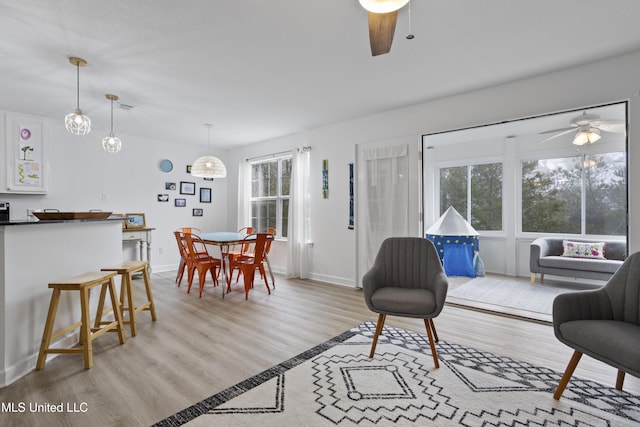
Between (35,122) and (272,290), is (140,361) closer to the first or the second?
(272,290)

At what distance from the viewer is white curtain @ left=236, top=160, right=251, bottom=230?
21.1 ft

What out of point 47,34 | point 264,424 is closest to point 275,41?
point 47,34

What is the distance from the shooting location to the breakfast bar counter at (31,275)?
6.93 ft

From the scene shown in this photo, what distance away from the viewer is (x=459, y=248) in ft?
18.1

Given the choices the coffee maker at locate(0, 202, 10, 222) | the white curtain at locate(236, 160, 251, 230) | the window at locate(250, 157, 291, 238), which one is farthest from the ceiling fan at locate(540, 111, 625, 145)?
the coffee maker at locate(0, 202, 10, 222)

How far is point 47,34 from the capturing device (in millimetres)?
2412

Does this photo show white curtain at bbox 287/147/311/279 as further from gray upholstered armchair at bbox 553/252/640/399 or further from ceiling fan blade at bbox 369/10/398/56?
gray upholstered armchair at bbox 553/252/640/399

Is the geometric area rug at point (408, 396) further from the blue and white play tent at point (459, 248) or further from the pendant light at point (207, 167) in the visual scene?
the pendant light at point (207, 167)

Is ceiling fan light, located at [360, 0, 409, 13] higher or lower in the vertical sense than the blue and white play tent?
higher

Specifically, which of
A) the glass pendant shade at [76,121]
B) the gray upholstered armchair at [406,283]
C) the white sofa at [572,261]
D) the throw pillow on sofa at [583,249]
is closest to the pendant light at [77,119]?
the glass pendant shade at [76,121]

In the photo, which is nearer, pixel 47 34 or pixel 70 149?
pixel 47 34

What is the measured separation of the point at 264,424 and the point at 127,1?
2733 mm

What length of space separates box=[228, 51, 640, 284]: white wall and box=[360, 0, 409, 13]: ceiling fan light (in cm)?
245

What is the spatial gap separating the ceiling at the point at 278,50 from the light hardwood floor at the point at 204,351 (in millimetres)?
2507
